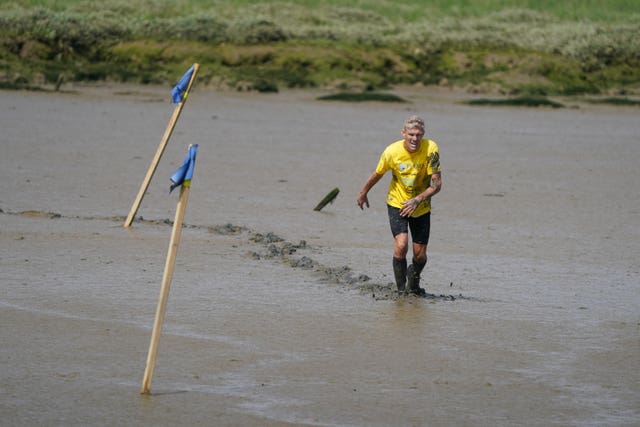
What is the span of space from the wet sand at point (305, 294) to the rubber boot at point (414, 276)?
0.76 ft

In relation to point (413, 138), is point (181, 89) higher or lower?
lower

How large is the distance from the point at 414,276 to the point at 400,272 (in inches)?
4.4

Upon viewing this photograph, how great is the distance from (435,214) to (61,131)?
858 cm

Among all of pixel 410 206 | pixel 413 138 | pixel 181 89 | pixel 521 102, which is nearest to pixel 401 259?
pixel 410 206

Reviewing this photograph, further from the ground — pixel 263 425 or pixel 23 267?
pixel 263 425

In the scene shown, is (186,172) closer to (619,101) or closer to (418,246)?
(418,246)

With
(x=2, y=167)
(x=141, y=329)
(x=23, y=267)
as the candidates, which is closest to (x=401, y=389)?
(x=141, y=329)

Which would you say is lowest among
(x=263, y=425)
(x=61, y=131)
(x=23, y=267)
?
(x=61, y=131)

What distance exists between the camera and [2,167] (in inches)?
635

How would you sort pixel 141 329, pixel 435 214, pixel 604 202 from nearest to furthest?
pixel 141 329 → pixel 435 214 → pixel 604 202

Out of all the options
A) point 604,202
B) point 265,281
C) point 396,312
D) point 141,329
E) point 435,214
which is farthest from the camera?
point 604,202

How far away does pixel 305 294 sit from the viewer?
9641 millimetres

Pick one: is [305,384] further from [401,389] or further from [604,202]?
[604,202]

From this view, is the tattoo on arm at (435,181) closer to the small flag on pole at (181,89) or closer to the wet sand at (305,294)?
the wet sand at (305,294)
